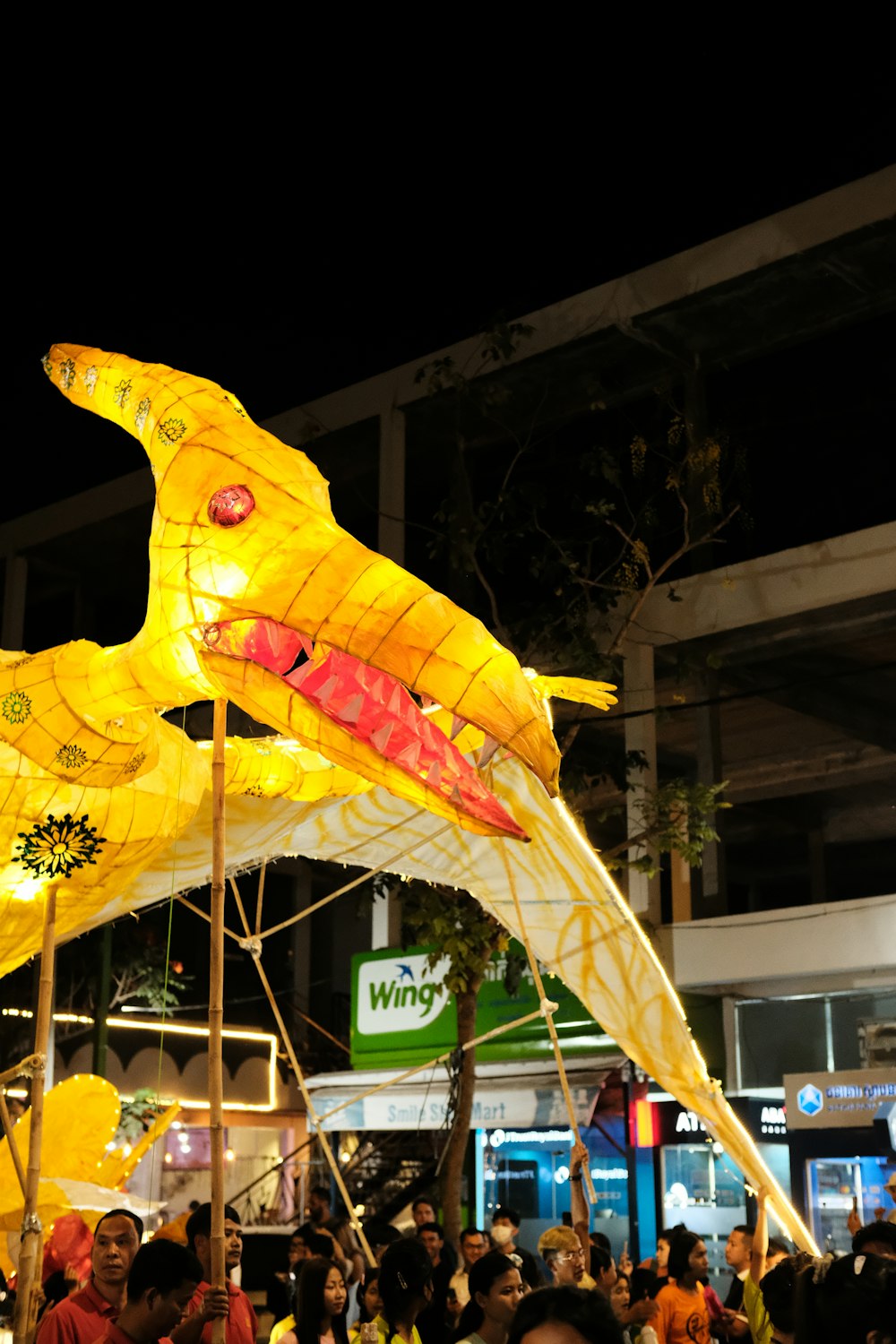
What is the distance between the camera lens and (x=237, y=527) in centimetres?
434

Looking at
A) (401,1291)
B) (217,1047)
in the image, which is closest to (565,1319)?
(217,1047)

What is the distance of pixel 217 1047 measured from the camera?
406cm

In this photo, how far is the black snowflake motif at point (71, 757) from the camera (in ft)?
15.4

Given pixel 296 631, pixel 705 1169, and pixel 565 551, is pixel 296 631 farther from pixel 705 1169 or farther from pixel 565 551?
pixel 705 1169

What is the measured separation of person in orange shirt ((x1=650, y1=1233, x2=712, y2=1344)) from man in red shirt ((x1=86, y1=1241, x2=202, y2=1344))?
3.77m

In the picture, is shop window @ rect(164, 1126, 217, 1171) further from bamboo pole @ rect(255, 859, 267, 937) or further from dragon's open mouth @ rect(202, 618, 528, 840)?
dragon's open mouth @ rect(202, 618, 528, 840)

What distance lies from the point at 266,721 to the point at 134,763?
25.9 inches

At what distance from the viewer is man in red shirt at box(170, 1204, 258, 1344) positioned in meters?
3.67

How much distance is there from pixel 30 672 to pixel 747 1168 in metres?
3.34

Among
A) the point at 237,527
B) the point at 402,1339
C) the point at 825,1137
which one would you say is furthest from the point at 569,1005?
the point at 237,527

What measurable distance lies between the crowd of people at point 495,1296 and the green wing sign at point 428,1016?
4.83m

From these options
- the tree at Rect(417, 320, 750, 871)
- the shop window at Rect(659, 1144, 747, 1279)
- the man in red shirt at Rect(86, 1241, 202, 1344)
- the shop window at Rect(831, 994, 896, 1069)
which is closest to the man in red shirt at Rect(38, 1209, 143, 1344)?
the man in red shirt at Rect(86, 1241, 202, 1344)

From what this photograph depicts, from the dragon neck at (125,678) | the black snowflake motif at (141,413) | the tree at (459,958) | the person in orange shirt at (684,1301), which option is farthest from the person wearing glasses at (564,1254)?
the tree at (459,958)

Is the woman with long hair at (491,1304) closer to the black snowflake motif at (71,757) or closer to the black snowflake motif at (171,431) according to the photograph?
the black snowflake motif at (71,757)
